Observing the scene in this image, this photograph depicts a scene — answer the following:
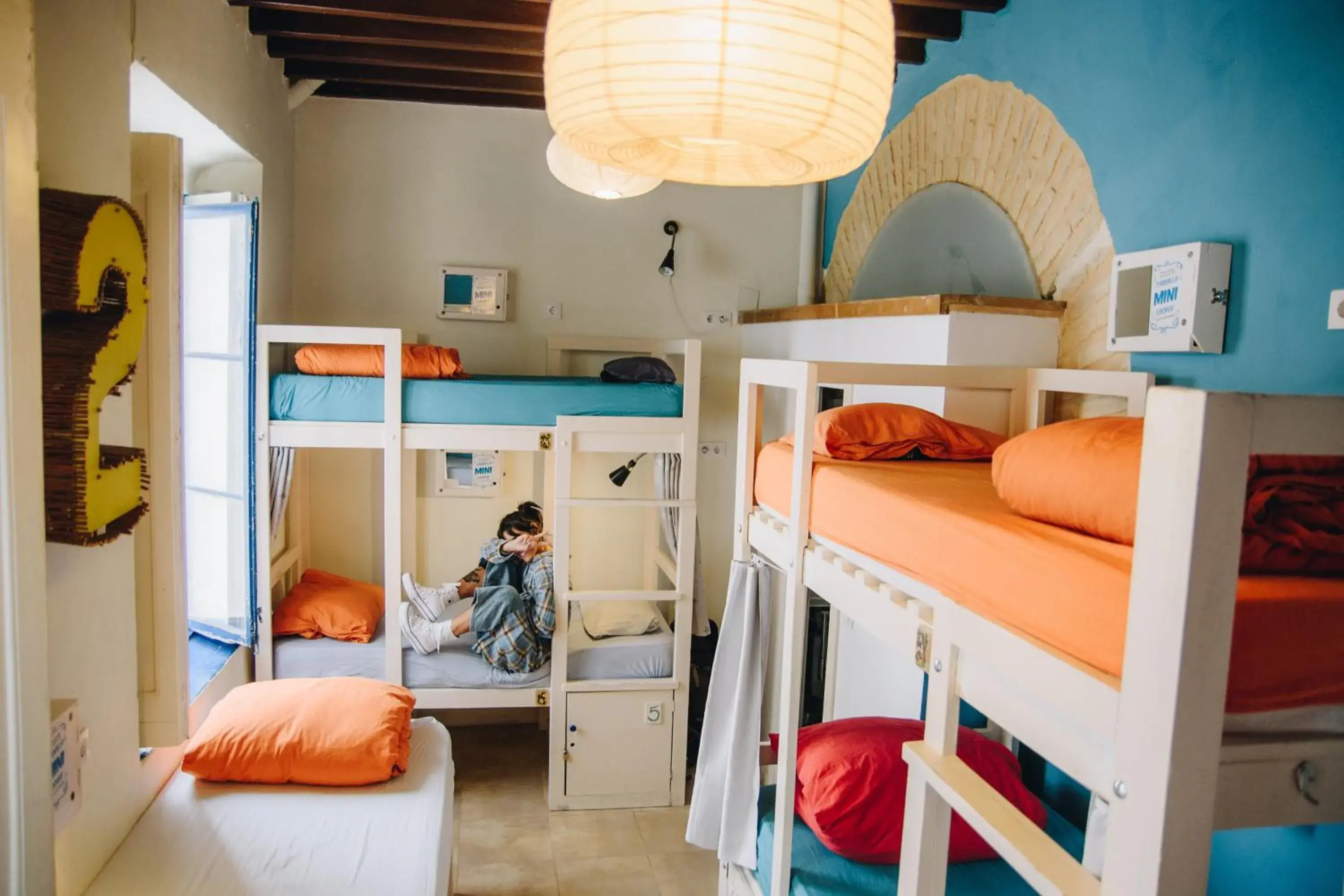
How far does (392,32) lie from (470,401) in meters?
1.32

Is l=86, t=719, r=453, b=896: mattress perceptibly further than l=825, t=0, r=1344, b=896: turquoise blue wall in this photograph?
Yes

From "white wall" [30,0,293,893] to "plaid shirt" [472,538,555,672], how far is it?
118cm

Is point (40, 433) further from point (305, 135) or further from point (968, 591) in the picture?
point (305, 135)

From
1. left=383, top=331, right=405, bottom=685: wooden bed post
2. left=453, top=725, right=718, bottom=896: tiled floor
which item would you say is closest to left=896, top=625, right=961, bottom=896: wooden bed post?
left=453, top=725, right=718, bottom=896: tiled floor

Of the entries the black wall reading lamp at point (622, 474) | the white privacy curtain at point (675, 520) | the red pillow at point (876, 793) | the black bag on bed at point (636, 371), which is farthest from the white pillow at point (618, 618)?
the red pillow at point (876, 793)

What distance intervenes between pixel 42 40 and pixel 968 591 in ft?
6.12

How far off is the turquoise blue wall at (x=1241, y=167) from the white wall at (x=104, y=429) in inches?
87.0

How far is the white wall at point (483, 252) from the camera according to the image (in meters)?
4.07

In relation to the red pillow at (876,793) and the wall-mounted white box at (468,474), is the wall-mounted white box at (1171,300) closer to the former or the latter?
the red pillow at (876,793)

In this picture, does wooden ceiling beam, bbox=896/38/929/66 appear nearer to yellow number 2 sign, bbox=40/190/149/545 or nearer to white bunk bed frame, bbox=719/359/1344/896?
white bunk bed frame, bbox=719/359/1344/896

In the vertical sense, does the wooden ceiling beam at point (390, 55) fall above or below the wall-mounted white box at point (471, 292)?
above

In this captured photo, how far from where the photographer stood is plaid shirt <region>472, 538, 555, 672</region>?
3424mm

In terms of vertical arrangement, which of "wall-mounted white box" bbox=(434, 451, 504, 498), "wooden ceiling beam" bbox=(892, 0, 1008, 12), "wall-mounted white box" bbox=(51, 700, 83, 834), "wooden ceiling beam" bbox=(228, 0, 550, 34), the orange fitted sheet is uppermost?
"wooden ceiling beam" bbox=(892, 0, 1008, 12)

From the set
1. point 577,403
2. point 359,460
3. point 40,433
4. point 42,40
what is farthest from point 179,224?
point 359,460
